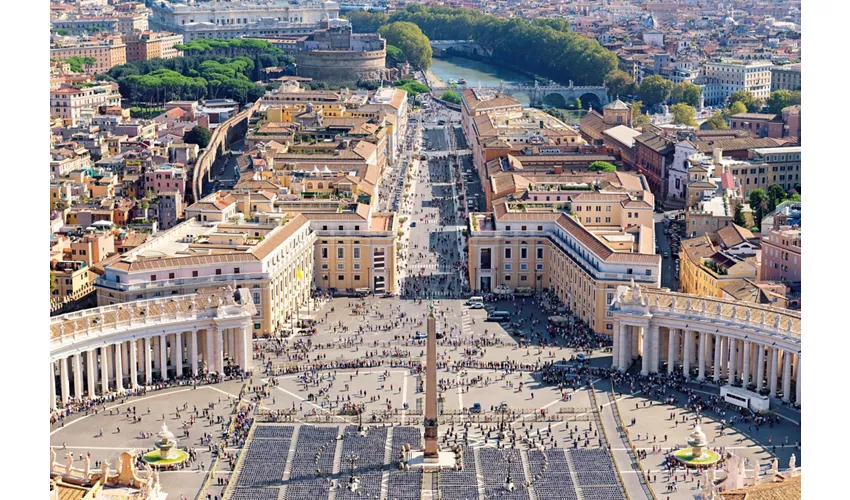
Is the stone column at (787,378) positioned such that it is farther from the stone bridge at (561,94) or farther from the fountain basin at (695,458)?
the stone bridge at (561,94)

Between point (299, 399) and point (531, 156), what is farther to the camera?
point (531, 156)

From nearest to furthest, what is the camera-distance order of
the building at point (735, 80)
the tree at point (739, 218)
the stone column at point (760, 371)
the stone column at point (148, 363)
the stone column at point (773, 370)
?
the stone column at point (773, 370)
the stone column at point (760, 371)
the stone column at point (148, 363)
the tree at point (739, 218)
the building at point (735, 80)

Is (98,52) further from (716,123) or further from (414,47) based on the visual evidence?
(716,123)

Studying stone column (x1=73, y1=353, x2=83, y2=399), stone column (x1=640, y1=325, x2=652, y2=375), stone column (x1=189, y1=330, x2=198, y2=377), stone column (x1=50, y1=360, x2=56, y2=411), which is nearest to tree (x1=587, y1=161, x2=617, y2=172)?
stone column (x1=640, y1=325, x2=652, y2=375)

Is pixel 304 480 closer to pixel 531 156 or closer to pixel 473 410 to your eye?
pixel 473 410

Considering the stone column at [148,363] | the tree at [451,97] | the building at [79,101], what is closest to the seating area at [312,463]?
the stone column at [148,363]

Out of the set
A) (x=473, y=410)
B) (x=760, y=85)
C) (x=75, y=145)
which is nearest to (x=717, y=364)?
(x=473, y=410)

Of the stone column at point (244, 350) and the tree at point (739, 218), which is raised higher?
the tree at point (739, 218)
